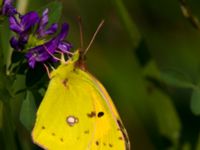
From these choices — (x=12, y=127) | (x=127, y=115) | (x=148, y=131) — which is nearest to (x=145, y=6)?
(x=127, y=115)

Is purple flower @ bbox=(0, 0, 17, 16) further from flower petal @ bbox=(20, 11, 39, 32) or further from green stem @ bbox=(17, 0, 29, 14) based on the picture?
green stem @ bbox=(17, 0, 29, 14)

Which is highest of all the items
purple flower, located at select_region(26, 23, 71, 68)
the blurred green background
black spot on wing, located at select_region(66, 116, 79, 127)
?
purple flower, located at select_region(26, 23, 71, 68)

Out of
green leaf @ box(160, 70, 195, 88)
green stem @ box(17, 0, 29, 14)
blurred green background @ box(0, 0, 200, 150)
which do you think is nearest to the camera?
green leaf @ box(160, 70, 195, 88)

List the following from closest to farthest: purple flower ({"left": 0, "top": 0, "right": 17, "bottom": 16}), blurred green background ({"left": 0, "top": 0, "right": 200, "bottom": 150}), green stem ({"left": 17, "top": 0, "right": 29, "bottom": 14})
Result: 1. purple flower ({"left": 0, "top": 0, "right": 17, "bottom": 16})
2. green stem ({"left": 17, "top": 0, "right": 29, "bottom": 14})
3. blurred green background ({"left": 0, "top": 0, "right": 200, "bottom": 150})

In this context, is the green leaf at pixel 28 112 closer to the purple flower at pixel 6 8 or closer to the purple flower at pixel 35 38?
the purple flower at pixel 35 38

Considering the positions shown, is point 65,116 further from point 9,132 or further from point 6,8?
point 6,8

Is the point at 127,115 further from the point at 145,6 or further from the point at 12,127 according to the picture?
the point at 12,127

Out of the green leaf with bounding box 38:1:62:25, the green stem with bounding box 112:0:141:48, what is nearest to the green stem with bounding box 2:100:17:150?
the green leaf with bounding box 38:1:62:25

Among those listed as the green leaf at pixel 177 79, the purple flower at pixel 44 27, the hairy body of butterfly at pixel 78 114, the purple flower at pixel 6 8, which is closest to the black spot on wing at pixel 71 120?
the hairy body of butterfly at pixel 78 114
